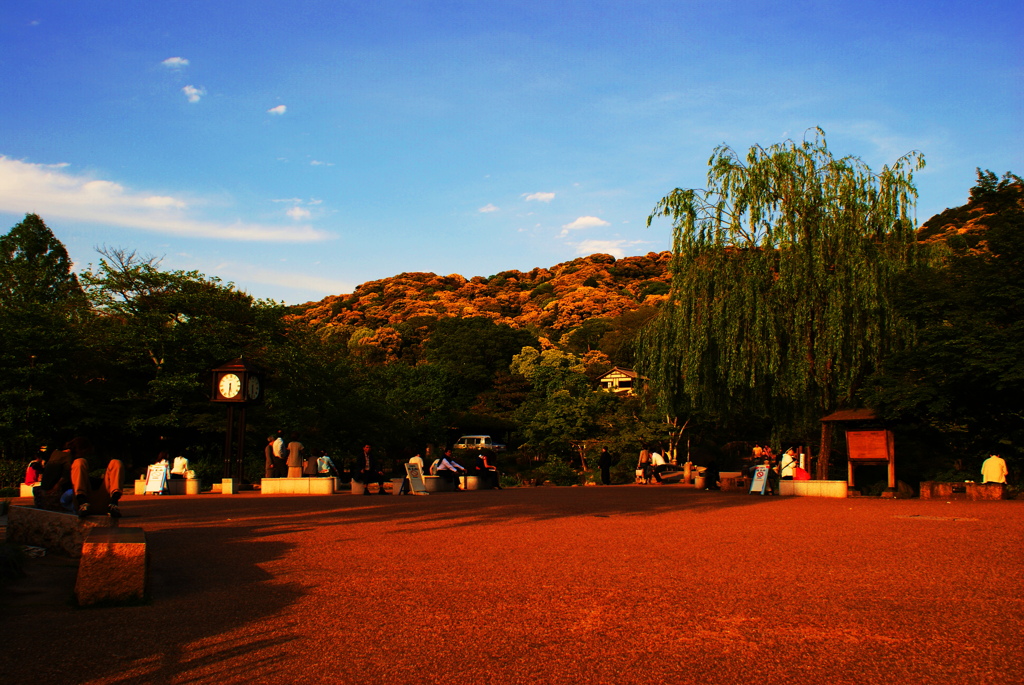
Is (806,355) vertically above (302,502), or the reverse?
(806,355)

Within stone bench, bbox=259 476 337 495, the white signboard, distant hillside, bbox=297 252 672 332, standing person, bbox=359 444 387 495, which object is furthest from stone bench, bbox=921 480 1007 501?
distant hillside, bbox=297 252 672 332

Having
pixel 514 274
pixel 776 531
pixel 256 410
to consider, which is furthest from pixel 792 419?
pixel 514 274

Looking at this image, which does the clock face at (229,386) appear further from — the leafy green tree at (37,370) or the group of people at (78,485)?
the group of people at (78,485)

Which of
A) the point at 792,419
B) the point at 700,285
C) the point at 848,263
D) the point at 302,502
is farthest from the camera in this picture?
the point at 792,419

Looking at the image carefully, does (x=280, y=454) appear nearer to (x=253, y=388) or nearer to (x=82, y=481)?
(x=253, y=388)

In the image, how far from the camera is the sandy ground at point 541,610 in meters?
4.22

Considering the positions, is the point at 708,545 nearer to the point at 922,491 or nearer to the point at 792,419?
the point at 922,491

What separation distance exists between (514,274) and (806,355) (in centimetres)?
10351

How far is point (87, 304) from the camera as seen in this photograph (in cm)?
2917

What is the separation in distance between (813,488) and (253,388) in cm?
1500

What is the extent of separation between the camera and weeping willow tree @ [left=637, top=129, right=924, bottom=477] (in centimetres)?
2053

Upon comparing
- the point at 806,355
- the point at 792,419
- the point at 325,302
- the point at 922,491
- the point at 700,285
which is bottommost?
the point at 922,491

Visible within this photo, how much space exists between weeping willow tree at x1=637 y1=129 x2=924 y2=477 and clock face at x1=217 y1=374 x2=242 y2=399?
1156cm

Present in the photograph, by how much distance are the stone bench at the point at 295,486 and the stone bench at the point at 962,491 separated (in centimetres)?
1434
